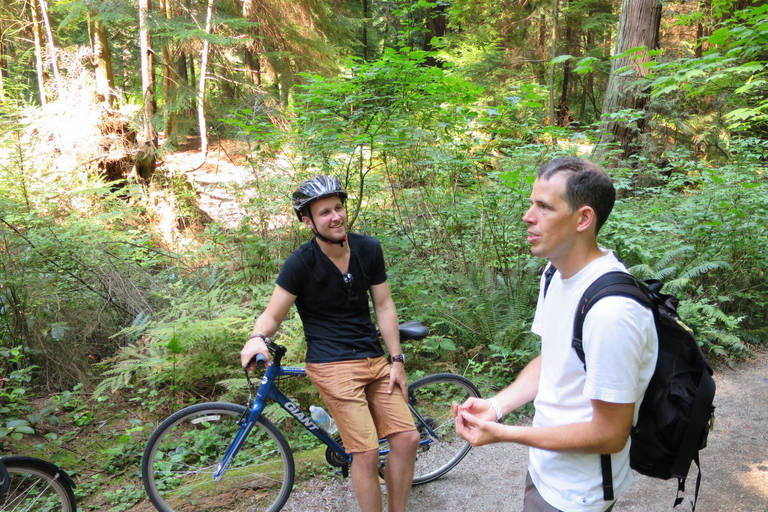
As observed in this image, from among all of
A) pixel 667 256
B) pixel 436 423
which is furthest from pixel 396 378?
pixel 667 256

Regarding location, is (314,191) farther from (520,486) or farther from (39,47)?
(39,47)

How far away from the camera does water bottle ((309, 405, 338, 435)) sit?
10.7ft

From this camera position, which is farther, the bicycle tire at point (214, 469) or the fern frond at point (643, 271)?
the fern frond at point (643, 271)

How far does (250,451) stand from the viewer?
3.85 meters

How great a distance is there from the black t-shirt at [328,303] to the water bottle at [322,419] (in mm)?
419

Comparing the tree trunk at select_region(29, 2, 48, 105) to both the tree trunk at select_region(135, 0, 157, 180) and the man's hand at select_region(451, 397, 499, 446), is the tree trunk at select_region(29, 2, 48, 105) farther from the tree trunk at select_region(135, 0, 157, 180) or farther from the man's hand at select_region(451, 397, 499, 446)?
the man's hand at select_region(451, 397, 499, 446)

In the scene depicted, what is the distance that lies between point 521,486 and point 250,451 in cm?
222

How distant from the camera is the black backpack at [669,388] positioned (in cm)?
142

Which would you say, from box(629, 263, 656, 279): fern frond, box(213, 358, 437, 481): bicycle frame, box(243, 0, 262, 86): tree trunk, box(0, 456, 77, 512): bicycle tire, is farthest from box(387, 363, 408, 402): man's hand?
box(243, 0, 262, 86): tree trunk

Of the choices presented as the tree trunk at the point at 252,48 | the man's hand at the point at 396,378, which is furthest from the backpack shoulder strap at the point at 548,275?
the tree trunk at the point at 252,48

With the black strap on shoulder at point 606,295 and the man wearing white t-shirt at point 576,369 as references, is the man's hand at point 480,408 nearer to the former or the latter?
the man wearing white t-shirt at point 576,369

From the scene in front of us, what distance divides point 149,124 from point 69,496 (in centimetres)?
1030

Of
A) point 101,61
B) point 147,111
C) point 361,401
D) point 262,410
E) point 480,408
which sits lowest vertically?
point 262,410

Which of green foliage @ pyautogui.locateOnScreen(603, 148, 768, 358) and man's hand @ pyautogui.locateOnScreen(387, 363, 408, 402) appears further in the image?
green foliage @ pyautogui.locateOnScreen(603, 148, 768, 358)
